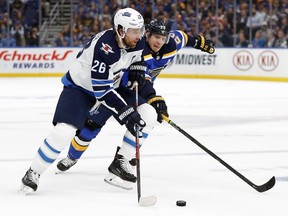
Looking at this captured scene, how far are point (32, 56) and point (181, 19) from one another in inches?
126

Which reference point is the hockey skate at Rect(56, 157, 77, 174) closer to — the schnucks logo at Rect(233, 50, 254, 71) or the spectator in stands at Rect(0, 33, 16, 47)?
the schnucks logo at Rect(233, 50, 254, 71)

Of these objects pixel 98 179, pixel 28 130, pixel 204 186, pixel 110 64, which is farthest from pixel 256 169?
pixel 28 130

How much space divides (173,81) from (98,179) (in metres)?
9.48

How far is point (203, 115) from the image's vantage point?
9.04m

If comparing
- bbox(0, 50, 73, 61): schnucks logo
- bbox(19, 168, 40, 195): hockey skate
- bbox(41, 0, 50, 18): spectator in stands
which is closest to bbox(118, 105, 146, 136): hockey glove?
bbox(19, 168, 40, 195): hockey skate

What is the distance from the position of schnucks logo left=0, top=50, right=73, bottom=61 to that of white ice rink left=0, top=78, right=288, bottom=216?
469 cm

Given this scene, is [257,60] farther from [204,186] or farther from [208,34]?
[204,186]

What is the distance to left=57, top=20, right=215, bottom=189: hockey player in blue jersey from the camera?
4828 mm

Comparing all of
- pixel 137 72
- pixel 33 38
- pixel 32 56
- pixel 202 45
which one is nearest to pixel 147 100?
pixel 137 72

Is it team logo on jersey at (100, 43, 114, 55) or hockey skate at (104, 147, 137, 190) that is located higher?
team logo on jersey at (100, 43, 114, 55)

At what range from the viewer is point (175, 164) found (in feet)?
18.5

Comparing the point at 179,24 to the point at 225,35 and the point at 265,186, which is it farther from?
the point at 265,186

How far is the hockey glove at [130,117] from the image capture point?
14.5ft

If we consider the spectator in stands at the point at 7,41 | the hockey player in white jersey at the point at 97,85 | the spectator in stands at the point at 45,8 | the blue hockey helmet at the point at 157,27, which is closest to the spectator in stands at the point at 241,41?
the spectator in stands at the point at 45,8
